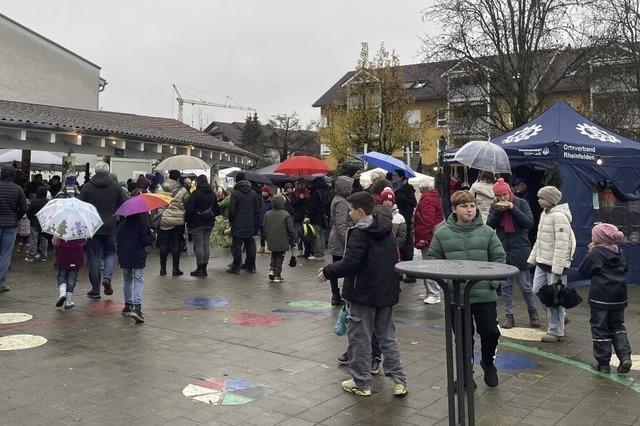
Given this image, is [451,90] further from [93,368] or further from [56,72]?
[93,368]

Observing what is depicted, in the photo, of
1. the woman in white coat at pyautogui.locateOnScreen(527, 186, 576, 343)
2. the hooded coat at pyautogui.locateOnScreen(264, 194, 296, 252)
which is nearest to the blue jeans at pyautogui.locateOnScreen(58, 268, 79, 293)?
the hooded coat at pyautogui.locateOnScreen(264, 194, 296, 252)

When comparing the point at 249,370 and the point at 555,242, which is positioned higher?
the point at 555,242

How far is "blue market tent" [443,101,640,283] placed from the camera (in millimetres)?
10453

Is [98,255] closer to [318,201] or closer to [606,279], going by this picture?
[318,201]

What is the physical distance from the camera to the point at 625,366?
5.44m

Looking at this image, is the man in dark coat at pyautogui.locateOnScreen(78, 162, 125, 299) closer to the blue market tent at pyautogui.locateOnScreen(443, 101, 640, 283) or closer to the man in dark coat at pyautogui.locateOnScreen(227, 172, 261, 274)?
the man in dark coat at pyautogui.locateOnScreen(227, 172, 261, 274)

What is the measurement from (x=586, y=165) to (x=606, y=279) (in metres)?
5.82

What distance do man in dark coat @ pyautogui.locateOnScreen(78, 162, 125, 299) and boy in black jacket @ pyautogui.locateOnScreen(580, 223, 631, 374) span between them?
255 inches

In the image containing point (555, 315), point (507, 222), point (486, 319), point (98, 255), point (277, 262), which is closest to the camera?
point (486, 319)

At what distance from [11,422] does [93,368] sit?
1278 millimetres

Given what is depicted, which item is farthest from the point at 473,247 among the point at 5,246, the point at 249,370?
the point at 5,246

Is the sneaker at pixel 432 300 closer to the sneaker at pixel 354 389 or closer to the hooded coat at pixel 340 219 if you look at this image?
the hooded coat at pixel 340 219

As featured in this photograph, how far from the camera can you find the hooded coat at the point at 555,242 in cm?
652

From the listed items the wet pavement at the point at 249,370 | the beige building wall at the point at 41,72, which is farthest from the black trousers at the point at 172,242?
the beige building wall at the point at 41,72
